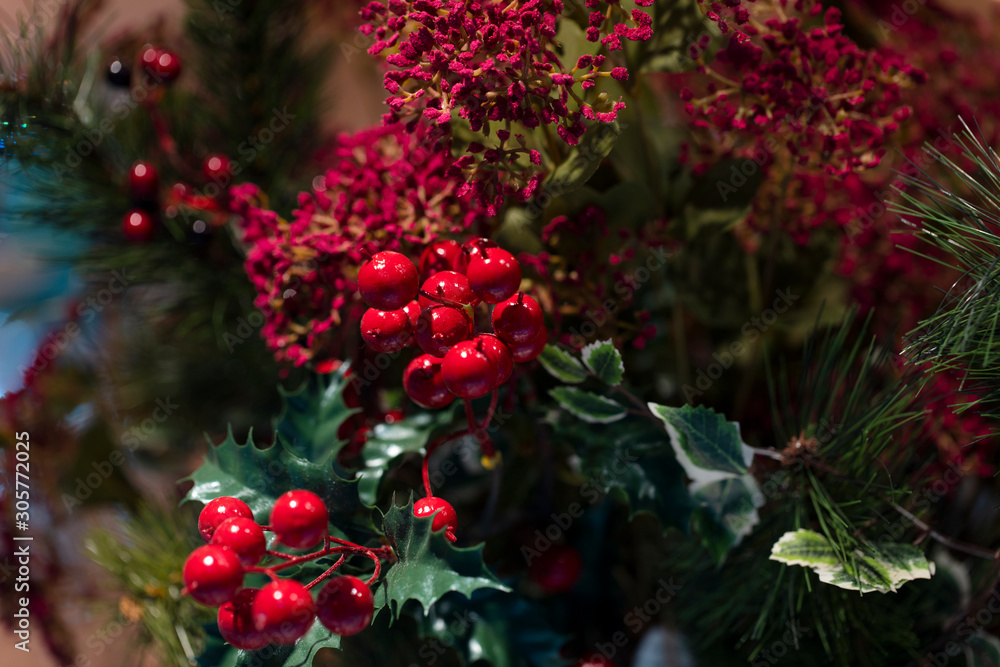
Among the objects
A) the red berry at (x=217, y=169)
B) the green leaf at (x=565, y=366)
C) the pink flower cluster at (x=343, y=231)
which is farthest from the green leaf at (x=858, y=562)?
the red berry at (x=217, y=169)

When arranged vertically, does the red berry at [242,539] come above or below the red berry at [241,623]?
above

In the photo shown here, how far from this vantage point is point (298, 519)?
0.26 meters

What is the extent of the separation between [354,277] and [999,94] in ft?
1.73

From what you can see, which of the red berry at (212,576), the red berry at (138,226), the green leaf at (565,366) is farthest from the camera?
the red berry at (138,226)

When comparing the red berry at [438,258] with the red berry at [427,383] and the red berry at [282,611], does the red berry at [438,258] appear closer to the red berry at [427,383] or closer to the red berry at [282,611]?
the red berry at [427,383]

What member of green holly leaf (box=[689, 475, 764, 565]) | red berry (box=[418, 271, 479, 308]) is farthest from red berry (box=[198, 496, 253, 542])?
green holly leaf (box=[689, 475, 764, 565])

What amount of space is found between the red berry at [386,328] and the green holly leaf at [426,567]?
A: 0.07 m

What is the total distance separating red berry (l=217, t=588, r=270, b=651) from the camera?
26 centimetres

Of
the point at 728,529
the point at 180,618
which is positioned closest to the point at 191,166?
the point at 180,618

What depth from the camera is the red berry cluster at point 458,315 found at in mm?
285

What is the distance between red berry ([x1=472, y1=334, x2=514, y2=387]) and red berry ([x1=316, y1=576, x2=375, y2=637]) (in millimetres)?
100

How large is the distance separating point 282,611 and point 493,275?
153mm

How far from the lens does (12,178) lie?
0.51 meters

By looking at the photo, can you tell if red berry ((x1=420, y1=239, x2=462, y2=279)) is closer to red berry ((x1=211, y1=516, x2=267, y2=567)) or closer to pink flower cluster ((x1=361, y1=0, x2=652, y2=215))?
pink flower cluster ((x1=361, y1=0, x2=652, y2=215))
